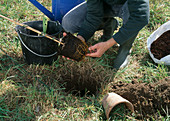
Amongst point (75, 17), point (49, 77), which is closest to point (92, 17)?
point (75, 17)

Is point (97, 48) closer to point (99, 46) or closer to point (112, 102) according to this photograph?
point (99, 46)

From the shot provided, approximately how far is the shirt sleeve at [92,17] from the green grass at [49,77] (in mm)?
371

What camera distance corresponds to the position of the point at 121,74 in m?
2.11

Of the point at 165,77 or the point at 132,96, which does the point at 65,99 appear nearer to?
the point at 132,96

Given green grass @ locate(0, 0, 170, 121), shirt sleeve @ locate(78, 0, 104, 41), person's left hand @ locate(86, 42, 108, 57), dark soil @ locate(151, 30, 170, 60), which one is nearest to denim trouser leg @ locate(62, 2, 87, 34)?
shirt sleeve @ locate(78, 0, 104, 41)

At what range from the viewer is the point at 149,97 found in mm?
1656

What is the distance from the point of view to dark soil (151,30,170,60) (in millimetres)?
2213

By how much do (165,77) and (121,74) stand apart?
1.60 ft

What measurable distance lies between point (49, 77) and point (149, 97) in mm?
1070

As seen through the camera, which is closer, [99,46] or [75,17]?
[99,46]

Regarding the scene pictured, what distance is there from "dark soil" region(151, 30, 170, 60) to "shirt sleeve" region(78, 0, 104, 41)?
0.84m

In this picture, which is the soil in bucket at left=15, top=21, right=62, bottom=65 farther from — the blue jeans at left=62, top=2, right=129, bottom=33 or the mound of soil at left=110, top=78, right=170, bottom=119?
the mound of soil at left=110, top=78, right=170, bottom=119

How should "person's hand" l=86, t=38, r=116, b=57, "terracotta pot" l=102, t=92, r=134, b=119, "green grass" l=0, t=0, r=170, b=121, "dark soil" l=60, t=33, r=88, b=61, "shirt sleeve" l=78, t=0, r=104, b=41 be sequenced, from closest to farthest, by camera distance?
"terracotta pot" l=102, t=92, r=134, b=119, "green grass" l=0, t=0, r=170, b=121, "dark soil" l=60, t=33, r=88, b=61, "person's hand" l=86, t=38, r=116, b=57, "shirt sleeve" l=78, t=0, r=104, b=41

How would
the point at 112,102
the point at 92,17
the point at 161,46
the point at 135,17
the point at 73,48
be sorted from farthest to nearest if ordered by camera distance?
the point at 161,46 → the point at 92,17 → the point at 73,48 → the point at 135,17 → the point at 112,102
